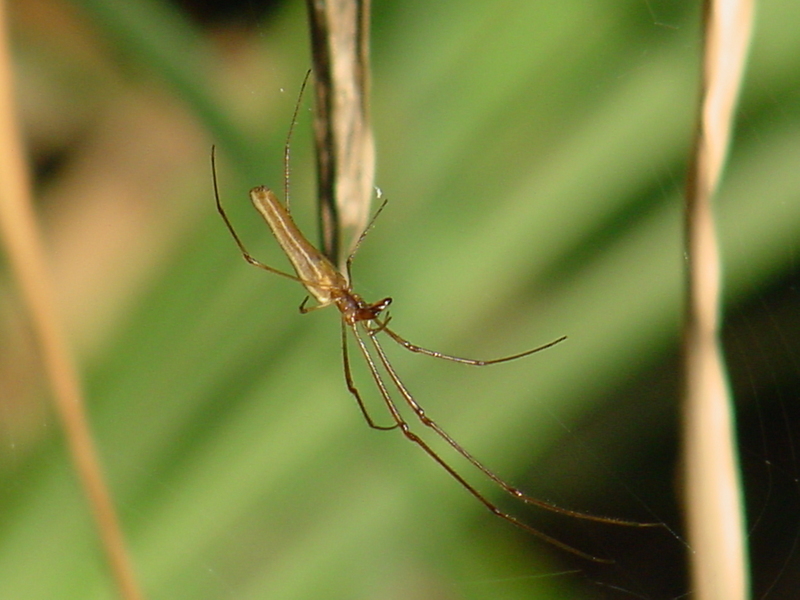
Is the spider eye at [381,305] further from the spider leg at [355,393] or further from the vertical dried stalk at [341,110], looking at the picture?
the vertical dried stalk at [341,110]

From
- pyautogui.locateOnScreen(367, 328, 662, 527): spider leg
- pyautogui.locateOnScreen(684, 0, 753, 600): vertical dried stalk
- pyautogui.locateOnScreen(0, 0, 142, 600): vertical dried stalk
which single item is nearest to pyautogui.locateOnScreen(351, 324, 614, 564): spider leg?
pyautogui.locateOnScreen(367, 328, 662, 527): spider leg

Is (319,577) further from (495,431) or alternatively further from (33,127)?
(33,127)

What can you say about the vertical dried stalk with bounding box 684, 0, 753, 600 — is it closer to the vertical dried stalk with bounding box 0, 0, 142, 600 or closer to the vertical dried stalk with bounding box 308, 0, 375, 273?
the vertical dried stalk with bounding box 308, 0, 375, 273

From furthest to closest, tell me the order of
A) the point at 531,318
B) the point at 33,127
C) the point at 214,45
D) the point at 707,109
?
the point at 33,127 → the point at 214,45 → the point at 531,318 → the point at 707,109

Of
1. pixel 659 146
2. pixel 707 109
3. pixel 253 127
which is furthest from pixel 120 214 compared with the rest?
pixel 707 109

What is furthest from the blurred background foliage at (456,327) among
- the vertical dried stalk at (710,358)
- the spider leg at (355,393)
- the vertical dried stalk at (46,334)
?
the vertical dried stalk at (710,358)
